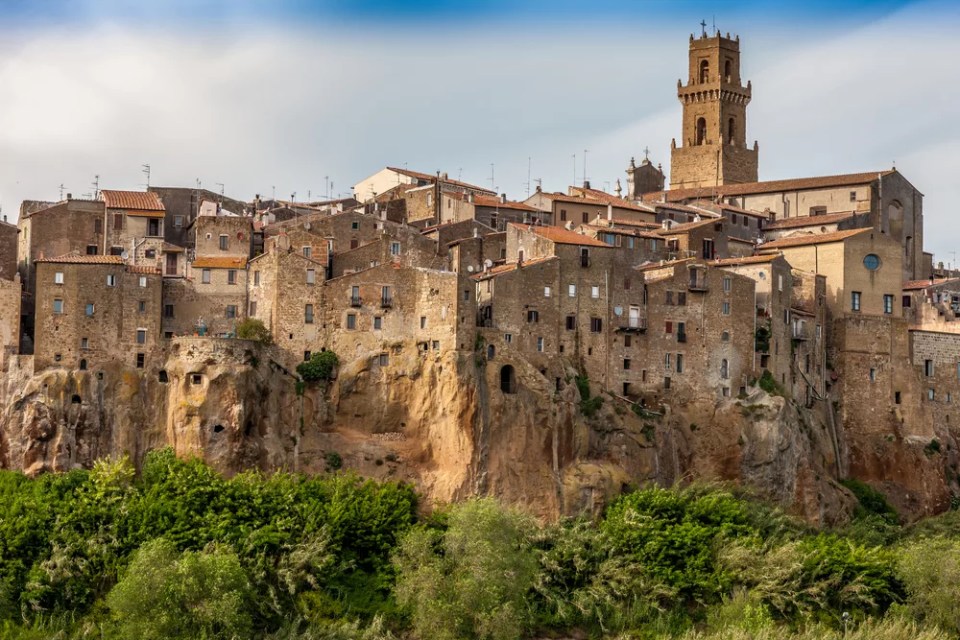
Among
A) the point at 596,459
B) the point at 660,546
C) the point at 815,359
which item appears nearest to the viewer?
the point at 660,546

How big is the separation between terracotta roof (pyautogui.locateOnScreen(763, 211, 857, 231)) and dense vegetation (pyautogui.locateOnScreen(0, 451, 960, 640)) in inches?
1141

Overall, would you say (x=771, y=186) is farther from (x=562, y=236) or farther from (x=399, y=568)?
(x=399, y=568)

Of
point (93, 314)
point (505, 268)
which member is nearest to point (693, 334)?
point (505, 268)

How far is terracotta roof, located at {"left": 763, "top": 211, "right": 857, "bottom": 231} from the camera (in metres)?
111

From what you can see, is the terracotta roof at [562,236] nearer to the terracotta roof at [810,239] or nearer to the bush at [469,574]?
the terracotta roof at [810,239]

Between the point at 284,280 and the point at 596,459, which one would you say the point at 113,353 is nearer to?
the point at 284,280

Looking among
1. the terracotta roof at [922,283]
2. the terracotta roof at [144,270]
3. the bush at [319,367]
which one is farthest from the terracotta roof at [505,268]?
the terracotta roof at [922,283]

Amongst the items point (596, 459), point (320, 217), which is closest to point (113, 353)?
point (320, 217)

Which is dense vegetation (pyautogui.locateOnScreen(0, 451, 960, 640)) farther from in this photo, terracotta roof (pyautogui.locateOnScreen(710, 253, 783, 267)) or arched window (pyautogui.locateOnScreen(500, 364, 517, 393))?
terracotta roof (pyautogui.locateOnScreen(710, 253, 783, 267))

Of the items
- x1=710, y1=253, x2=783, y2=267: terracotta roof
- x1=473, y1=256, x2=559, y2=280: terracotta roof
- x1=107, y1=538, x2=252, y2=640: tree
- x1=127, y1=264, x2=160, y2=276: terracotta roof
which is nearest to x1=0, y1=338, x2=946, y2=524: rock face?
x1=127, y1=264, x2=160, y2=276: terracotta roof

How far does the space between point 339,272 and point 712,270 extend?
17683 mm

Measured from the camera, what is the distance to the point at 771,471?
93.2 metres

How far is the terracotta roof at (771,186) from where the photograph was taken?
115 metres

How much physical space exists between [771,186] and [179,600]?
175 ft
